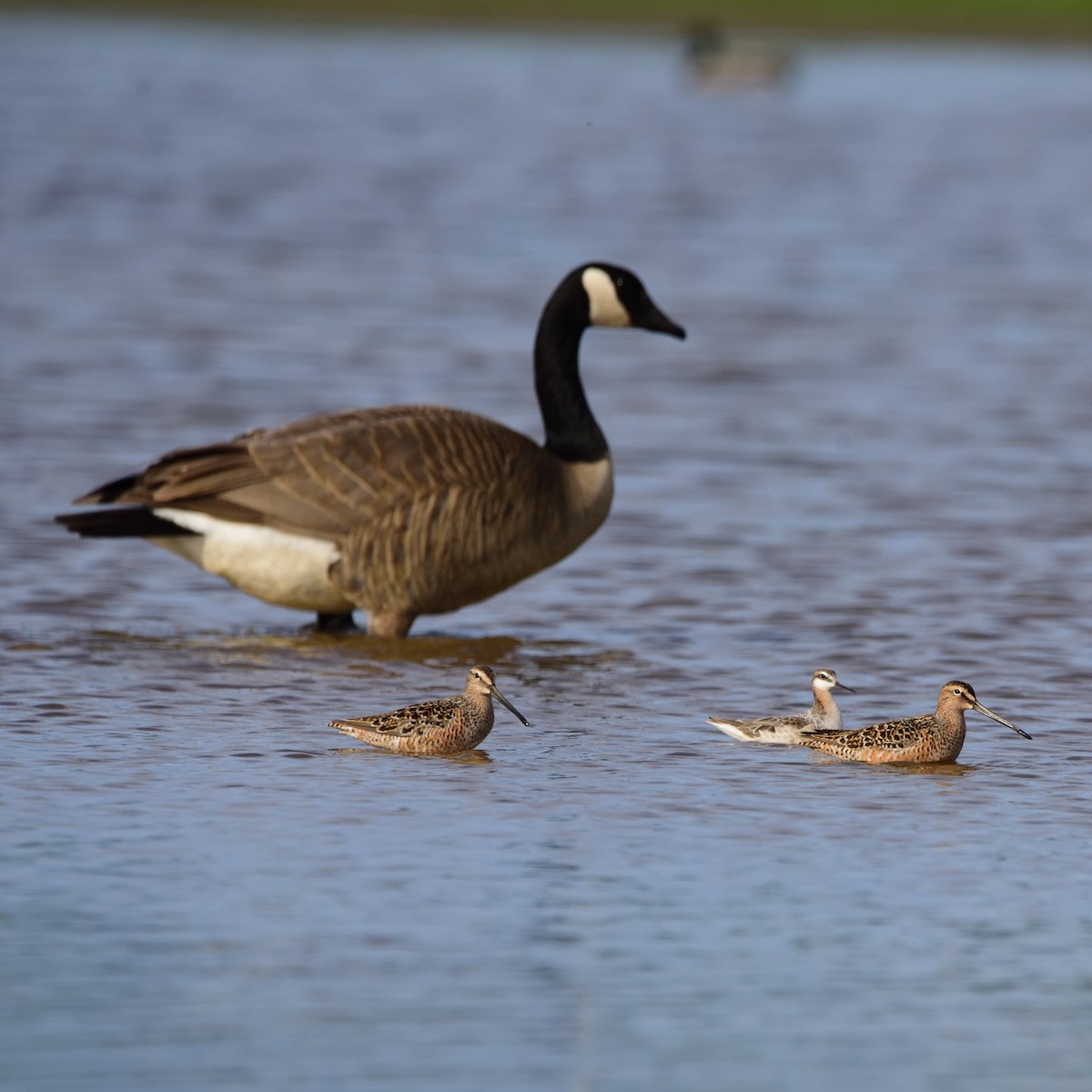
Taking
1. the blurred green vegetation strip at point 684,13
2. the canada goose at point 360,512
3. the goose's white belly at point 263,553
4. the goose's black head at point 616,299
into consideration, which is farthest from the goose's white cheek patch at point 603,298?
the blurred green vegetation strip at point 684,13

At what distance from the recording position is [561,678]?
9.63 meters

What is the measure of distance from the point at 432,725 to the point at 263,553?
246 centimetres

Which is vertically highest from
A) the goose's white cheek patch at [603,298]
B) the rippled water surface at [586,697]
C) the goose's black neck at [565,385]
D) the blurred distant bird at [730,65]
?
the blurred distant bird at [730,65]

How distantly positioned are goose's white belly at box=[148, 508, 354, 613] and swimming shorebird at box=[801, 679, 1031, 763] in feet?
8.95

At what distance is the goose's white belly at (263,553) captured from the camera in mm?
10156

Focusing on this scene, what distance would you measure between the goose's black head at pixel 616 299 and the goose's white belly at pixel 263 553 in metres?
2.09

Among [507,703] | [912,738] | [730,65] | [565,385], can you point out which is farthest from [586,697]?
[730,65]

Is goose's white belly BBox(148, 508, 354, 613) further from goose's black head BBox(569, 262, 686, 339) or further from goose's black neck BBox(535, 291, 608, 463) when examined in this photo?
goose's black head BBox(569, 262, 686, 339)

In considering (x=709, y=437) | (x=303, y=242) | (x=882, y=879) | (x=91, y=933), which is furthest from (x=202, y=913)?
(x=303, y=242)

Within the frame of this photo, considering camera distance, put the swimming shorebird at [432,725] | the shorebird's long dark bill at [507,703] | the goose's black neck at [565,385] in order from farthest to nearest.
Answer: the goose's black neck at [565,385] < the shorebird's long dark bill at [507,703] < the swimming shorebird at [432,725]

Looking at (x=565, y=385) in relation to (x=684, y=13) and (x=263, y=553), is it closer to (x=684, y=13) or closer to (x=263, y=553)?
(x=263, y=553)

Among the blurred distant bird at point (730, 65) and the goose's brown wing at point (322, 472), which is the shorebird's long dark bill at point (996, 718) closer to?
the goose's brown wing at point (322, 472)

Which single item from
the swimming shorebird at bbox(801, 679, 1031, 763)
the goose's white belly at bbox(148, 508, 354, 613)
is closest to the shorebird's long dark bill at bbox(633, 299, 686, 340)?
the goose's white belly at bbox(148, 508, 354, 613)

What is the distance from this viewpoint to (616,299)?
1154 cm
